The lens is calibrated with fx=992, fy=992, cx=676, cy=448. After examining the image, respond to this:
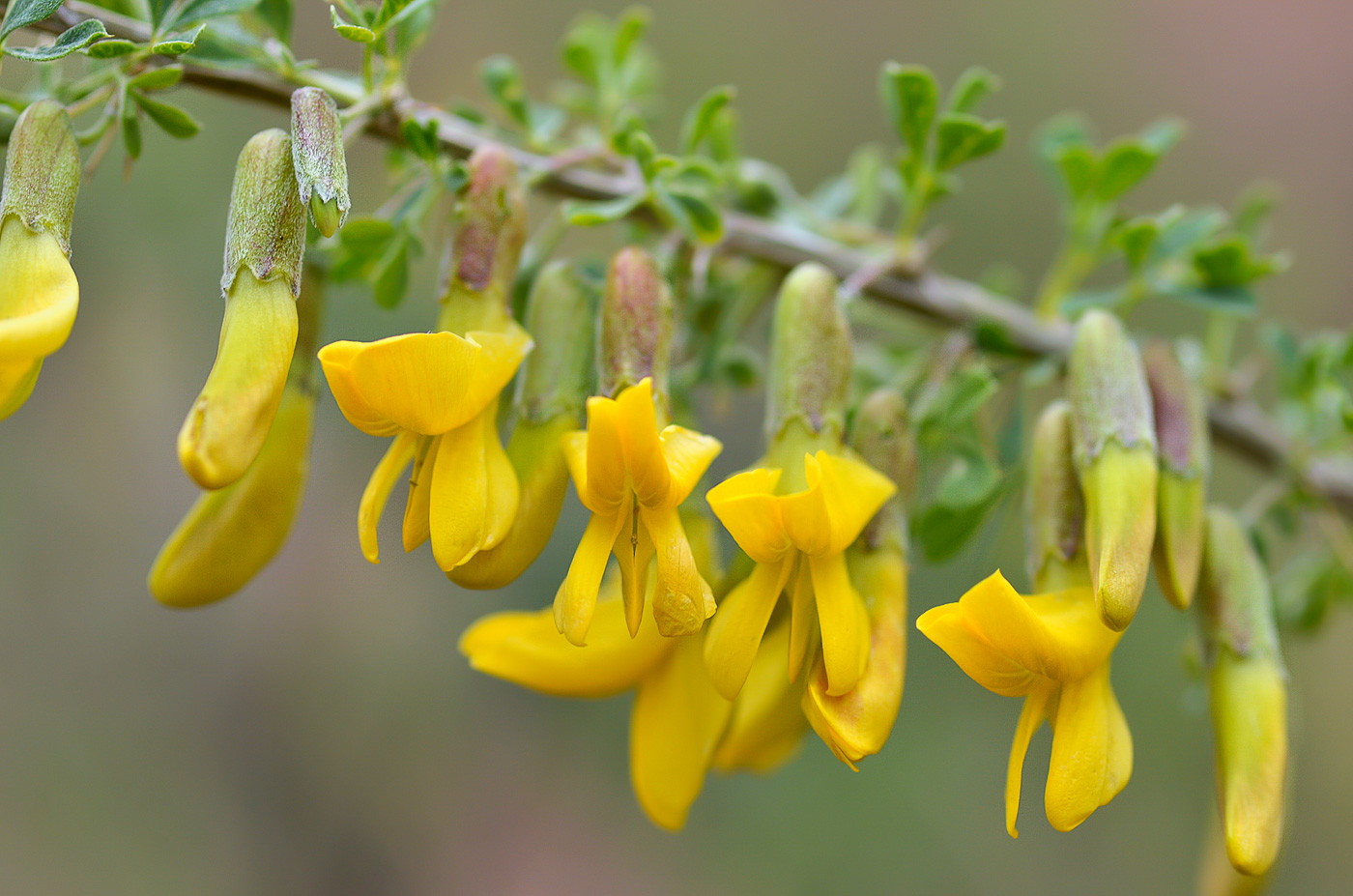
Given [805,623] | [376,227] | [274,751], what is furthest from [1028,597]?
[274,751]

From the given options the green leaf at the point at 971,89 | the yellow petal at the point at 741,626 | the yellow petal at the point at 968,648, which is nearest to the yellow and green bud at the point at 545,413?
the yellow petal at the point at 741,626

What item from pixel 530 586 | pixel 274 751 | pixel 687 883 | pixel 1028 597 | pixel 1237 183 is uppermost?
pixel 1028 597

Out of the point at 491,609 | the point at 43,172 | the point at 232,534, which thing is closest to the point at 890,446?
the point at 232,534

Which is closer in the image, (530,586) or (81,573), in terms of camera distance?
(530,586)

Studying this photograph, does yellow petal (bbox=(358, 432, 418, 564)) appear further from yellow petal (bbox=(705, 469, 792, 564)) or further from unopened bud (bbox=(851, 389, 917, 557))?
unopened bud (bbox=(851, 389, 917, 557))

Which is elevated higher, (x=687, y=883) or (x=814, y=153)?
(x=814, y=153)

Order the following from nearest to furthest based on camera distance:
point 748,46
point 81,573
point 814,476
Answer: point 814,476 < point 81,573 < point 748,46

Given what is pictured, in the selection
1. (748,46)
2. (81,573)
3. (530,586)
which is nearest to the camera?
(530,586)

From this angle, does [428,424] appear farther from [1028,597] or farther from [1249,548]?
[1249,548]

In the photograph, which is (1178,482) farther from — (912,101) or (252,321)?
(252,321)
